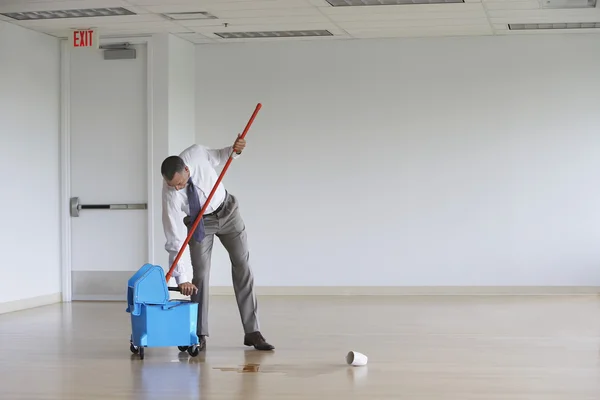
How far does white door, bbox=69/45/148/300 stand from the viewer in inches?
356

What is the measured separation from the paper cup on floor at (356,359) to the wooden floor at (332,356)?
0.16 ft

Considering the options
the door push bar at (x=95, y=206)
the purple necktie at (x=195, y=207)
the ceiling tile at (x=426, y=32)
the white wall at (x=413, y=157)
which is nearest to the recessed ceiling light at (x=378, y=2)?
the ceiling tile at (x=426, y=32)

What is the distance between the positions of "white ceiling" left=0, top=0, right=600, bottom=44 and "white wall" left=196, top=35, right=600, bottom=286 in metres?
0.34

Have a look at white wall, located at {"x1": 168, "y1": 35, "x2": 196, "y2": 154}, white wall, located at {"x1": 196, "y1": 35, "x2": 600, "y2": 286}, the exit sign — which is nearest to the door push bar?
white wall, located at {"x1": 168, "y1": 35, "x2": 196, "y2": 154}

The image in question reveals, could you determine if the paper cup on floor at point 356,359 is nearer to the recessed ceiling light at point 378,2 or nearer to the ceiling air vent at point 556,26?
the recessed ceiling light at point 378,2

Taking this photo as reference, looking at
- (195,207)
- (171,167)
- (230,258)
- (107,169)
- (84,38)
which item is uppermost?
(84,38)

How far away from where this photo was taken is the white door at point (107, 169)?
9.04m

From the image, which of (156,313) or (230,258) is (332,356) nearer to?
(230,258)

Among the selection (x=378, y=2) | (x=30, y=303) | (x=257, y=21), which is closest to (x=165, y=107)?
(x=257, y=21)

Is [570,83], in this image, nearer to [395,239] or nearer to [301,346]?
[395,239]

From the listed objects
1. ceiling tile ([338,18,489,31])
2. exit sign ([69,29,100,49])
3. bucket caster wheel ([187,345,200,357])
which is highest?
ceiling tile ([338,18,489,31])

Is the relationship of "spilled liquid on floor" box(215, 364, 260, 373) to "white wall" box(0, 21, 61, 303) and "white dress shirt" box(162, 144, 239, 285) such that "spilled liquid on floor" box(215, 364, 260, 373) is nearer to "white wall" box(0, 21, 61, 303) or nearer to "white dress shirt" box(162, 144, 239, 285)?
"white dress shirt" box(162, 144, 239, 285)

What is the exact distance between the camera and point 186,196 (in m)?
5.75

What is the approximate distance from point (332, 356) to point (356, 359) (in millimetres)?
406
